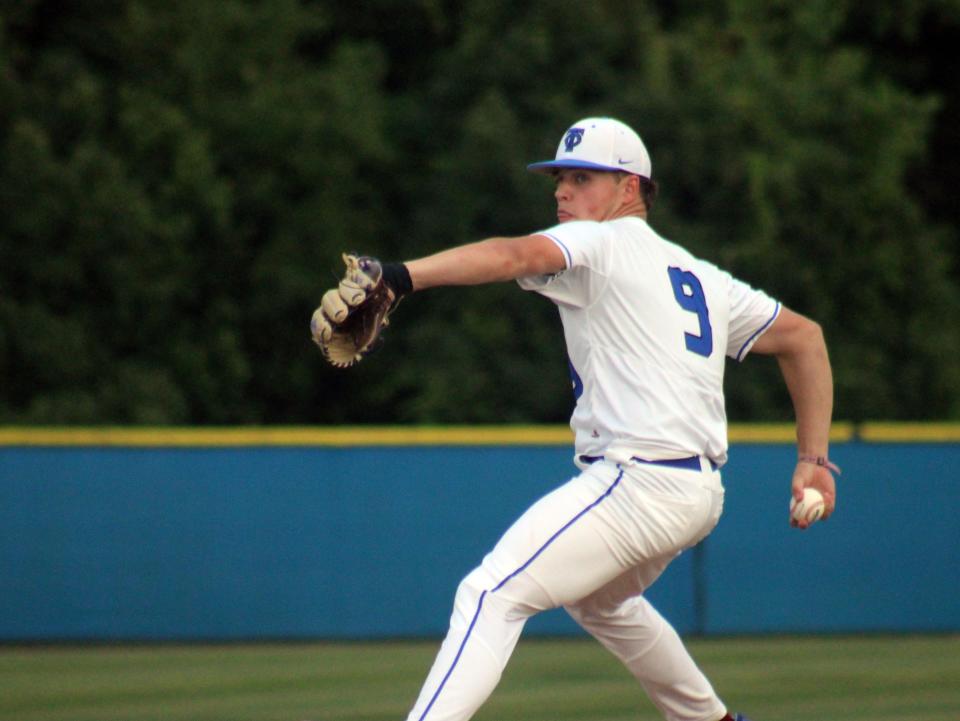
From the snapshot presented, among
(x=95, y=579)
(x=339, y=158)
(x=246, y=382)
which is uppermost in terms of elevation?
(x=339, y=158)

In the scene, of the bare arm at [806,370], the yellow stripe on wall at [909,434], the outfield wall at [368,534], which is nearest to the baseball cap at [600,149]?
the bare arm at [806,370]

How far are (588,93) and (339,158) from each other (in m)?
3.30

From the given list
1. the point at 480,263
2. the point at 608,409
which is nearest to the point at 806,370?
the point at 608,409

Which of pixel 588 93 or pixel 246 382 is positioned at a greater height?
pixel 588 93

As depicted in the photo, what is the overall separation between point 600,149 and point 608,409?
77cm

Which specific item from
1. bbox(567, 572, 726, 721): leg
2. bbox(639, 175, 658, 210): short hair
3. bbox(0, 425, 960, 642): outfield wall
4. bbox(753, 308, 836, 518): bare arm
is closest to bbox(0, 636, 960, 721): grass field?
bbox(0, 425, 960, 642): outfield wall

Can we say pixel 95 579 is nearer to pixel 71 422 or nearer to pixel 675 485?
pixel 675 485

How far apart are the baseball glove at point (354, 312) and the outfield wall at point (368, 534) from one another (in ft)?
16.6

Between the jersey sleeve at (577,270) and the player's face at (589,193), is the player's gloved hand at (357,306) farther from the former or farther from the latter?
the player's face at (589,193)

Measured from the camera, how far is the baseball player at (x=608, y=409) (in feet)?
14.2

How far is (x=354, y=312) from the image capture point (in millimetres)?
4156

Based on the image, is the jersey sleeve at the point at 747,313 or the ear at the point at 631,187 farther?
the jersey sleeve at the point at 747,313

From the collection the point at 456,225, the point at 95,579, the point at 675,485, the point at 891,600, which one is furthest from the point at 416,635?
the point at 456,225

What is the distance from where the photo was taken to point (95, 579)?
9.14 m
